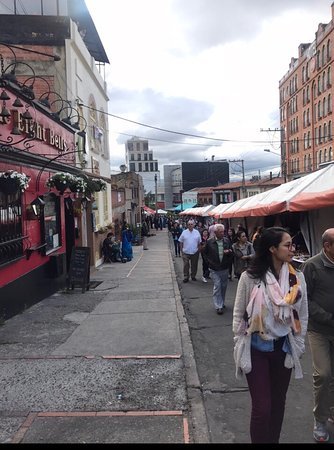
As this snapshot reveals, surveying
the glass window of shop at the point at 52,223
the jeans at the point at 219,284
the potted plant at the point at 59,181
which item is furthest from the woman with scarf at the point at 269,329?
the glass window of shop at the point at 52,223

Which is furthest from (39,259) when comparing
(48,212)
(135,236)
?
(135,236)

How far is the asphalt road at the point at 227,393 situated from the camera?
374cm

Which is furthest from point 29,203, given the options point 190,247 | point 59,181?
point 190,247

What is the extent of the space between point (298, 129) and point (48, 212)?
223ft

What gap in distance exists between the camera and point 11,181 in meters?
7.47

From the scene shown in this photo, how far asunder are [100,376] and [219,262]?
391 centimetres

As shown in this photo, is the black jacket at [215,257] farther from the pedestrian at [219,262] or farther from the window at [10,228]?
the window at [10,228]

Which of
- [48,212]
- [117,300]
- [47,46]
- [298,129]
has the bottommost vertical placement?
[117,300]

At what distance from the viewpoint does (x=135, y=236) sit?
31688mm

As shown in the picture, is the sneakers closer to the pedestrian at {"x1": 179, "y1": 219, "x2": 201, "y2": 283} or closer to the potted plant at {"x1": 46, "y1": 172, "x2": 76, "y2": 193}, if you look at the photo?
the potted plant at {"x1": 46, "y1": 172, "x2": 76, "y2": 193}

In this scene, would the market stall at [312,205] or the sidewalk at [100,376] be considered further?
the market stall at [312,205]

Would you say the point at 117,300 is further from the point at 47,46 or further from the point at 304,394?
the point at 47,46

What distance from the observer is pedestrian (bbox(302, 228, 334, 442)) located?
3576mm

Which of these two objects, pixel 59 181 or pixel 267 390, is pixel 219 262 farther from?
pixel 267 390
